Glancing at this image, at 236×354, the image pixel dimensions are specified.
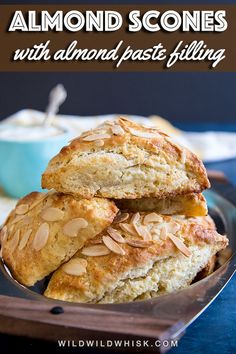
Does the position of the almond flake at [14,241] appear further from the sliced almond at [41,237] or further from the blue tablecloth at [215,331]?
the blue tablecloth at [215,331]

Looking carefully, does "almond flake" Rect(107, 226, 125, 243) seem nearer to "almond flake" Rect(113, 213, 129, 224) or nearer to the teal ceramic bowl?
"almond flake" Rect(113, 213, 129, 224)

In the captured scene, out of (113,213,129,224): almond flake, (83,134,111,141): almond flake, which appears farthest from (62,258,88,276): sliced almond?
(83,134,111,141): almond flake

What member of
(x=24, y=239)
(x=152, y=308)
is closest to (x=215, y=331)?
(x=152, y=308)

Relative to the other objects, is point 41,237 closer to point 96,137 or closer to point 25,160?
point 96,137

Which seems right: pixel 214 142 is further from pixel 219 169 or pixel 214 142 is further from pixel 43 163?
pixel 43 163

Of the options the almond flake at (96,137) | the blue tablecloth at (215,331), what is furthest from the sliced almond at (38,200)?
the blue tablecloth at (215,331)
